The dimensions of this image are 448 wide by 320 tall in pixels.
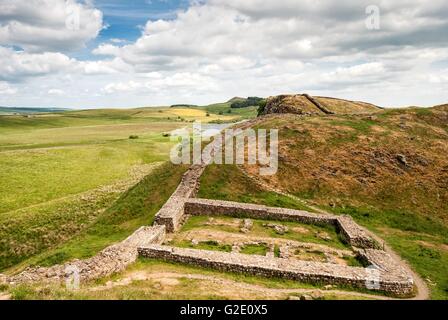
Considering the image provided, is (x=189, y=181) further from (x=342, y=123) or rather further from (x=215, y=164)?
(x=342, y=123)

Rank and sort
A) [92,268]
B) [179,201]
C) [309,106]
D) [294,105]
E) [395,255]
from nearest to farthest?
[92,268] < [395,255] < [179,201] < [294,105] < [309,106]

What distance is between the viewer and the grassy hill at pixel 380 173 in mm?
34438

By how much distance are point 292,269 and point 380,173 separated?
26.5 m

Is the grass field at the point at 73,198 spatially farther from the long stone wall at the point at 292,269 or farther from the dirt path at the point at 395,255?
Answer: the dirt path at the point at 395,255

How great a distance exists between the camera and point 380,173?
141 ft

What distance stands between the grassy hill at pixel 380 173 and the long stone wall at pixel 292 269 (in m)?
6.00

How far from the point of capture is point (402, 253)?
2802 centimetres

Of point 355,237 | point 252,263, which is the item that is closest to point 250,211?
point 355,237

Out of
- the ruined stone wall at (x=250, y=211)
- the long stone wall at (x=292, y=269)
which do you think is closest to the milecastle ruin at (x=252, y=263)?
the long stone wall at (x=292, y=269)

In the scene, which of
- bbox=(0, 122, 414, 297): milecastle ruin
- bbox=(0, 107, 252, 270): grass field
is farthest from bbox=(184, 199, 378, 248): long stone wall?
bbox=(0, 107, 252, 270): grass field

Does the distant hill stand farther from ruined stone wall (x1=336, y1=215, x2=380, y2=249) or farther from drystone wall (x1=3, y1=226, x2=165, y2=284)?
drystone wall (x1=3, y1=226, x2=165, y2=284)

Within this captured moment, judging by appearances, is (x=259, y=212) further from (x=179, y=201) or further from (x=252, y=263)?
(x=252, y=263)
